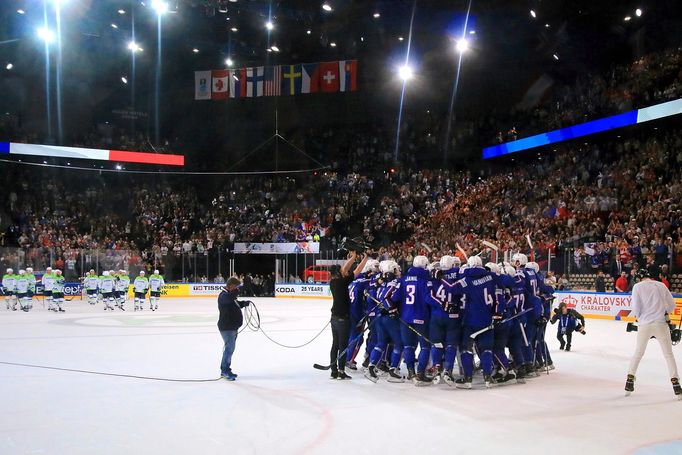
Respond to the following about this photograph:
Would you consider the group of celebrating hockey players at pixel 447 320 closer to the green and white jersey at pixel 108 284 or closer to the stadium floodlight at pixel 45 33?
the green and white jersey at pixel 108 284

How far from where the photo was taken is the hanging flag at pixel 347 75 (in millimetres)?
34094

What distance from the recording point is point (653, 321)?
753 centimetres

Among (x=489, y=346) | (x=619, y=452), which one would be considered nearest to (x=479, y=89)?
(x=489, y=346)

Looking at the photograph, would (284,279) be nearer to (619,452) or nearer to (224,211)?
(224,211)

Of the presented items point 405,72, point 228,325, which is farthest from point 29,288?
point 405,72

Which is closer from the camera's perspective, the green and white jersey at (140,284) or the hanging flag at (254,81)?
the green and white jersey at (140,284)

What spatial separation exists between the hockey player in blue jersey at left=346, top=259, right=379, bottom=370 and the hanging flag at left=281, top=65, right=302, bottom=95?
2625 centimetres

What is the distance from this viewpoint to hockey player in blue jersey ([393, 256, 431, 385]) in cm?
830

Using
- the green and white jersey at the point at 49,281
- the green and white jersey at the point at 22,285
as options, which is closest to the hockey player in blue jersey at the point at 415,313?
the green and white jersey at the point at 49,281

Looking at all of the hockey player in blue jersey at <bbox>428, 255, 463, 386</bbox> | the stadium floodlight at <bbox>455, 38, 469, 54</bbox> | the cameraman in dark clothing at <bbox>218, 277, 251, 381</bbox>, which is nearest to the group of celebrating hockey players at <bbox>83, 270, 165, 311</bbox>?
the cameraman in dark clothing at <bbox>218, 277, 251, 381</bbox>

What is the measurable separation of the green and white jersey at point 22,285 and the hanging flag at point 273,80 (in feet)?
56.0

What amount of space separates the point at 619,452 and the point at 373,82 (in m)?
32.5

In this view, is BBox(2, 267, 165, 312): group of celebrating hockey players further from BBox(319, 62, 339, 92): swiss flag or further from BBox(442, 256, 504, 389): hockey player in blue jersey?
Result: BBox(319, 62, 339, 92): swiss flag

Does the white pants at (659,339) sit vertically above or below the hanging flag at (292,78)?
below
